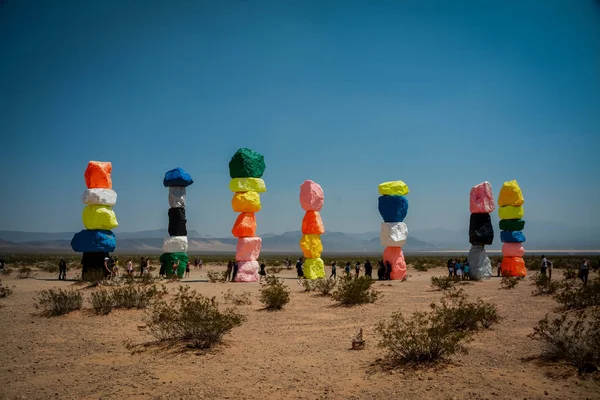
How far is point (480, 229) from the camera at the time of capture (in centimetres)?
2264

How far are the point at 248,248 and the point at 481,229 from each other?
43.7 feet

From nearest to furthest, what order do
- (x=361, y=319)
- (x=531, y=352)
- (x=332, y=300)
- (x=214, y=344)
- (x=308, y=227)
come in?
(x=531, y=352) < (x=214, y=344) < (x=361, y=319) < (x=332, y=300) < (x=308, y=227)

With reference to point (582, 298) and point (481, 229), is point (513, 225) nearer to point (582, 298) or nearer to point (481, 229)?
point (481, 229)

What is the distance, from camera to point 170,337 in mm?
8836

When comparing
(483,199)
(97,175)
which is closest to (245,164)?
(97,175)

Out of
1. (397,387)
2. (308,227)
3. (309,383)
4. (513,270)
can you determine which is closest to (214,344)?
(309,383)

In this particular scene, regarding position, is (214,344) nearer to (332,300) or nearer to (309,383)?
(309,383)

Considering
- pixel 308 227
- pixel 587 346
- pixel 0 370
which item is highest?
pixel 308 227

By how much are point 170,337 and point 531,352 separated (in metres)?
7.42

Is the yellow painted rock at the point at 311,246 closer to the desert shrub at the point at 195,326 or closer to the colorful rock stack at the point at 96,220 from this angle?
the colorful rock stack at the point at 96,220

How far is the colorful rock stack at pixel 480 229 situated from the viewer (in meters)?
22.4

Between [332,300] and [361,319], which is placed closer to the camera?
[361,319]

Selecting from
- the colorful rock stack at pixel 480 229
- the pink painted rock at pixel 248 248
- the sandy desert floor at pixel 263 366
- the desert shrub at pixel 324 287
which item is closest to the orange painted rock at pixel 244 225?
the pink painted rock at pixel 248 248

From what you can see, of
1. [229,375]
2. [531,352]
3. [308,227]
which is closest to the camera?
[229,375]
